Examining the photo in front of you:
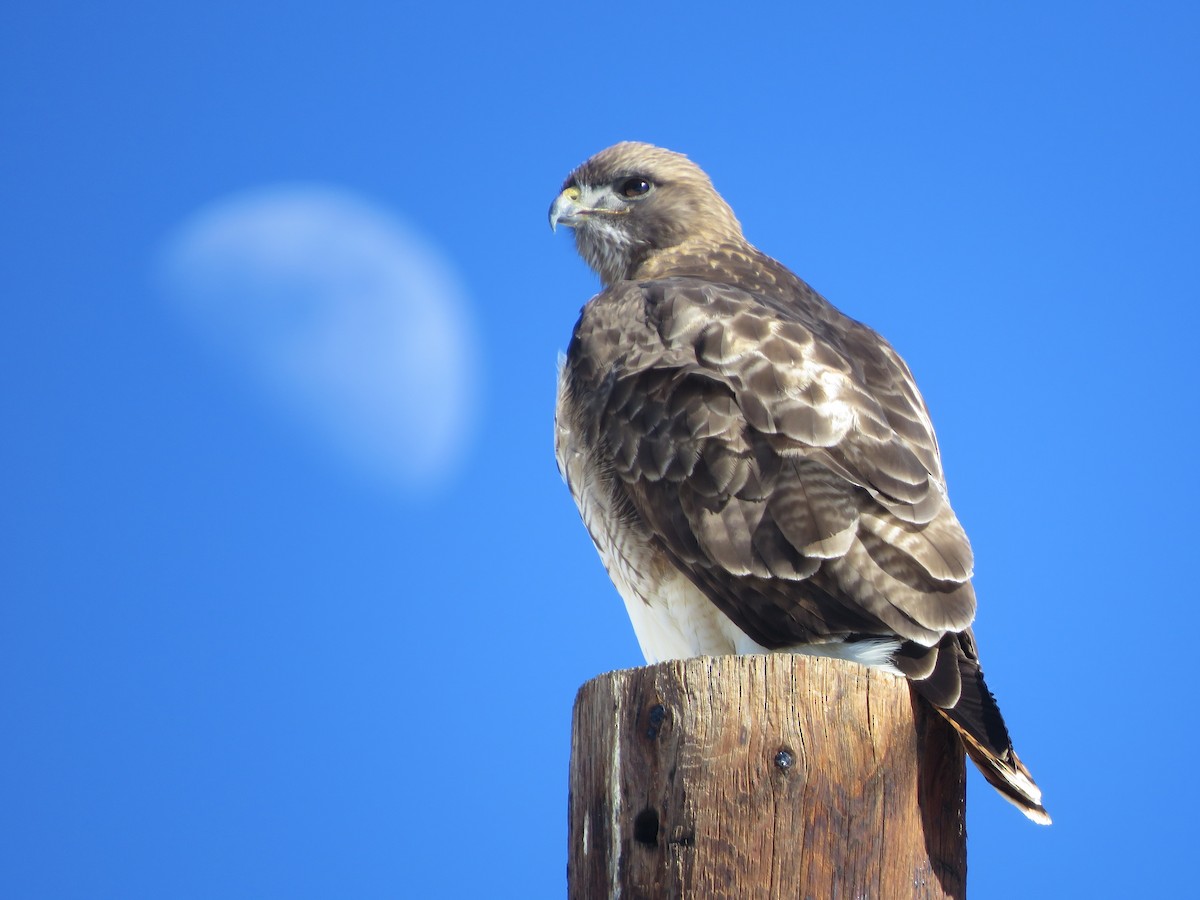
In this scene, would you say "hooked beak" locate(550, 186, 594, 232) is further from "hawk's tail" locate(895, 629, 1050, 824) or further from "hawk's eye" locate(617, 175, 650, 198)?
"hawk's tail" locate(895, 629, 1050, 824)

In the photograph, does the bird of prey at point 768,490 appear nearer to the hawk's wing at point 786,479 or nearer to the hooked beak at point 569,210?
the hawk's wing at point 786,479

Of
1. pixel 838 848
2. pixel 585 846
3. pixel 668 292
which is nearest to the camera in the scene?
pixel 838 848

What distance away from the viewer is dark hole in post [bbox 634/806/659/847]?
2971 mm

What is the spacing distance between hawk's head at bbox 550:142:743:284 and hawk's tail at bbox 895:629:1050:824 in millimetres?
3222

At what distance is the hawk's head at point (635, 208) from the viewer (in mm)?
6254

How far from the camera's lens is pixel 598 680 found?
3199 mm

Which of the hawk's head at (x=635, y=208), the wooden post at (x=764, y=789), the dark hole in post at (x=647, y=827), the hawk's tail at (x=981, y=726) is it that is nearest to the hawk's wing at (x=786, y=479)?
the hawk's tail at (x=981, y=726)

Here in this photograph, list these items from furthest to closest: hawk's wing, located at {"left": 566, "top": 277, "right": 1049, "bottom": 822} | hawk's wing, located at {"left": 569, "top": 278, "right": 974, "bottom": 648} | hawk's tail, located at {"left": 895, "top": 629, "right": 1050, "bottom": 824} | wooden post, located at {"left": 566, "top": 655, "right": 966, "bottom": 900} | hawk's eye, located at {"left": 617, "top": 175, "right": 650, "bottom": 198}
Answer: hawk's eye, located at {"left": 617, "top": 175, "right": 650, "bottom": 198}, hawk's wing, located at {"left": 569, "top": 278, "right": 974, "bottom": 648}, hawk's wing, located at {"left": 566, "top": 277, "right": 1049, "bottom": 822}, hawk's tail, located at {"left": 895, "top": 629, "right": 1050, "bottom": 824}, wooden post, located at {"left": 566, "top": 655, "right": 966, "bottom": 900}

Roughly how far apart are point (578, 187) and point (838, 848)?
4.24 metres

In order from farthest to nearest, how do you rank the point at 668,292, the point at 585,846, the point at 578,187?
the point at 578,187
the point at 668,292
the point at 585,846

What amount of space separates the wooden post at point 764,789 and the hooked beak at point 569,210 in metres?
3.65

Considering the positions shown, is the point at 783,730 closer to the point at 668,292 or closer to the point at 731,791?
the point at 731,791

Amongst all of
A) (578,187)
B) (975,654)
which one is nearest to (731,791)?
(975,654)

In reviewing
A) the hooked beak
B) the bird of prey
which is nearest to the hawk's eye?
the hooked beak
